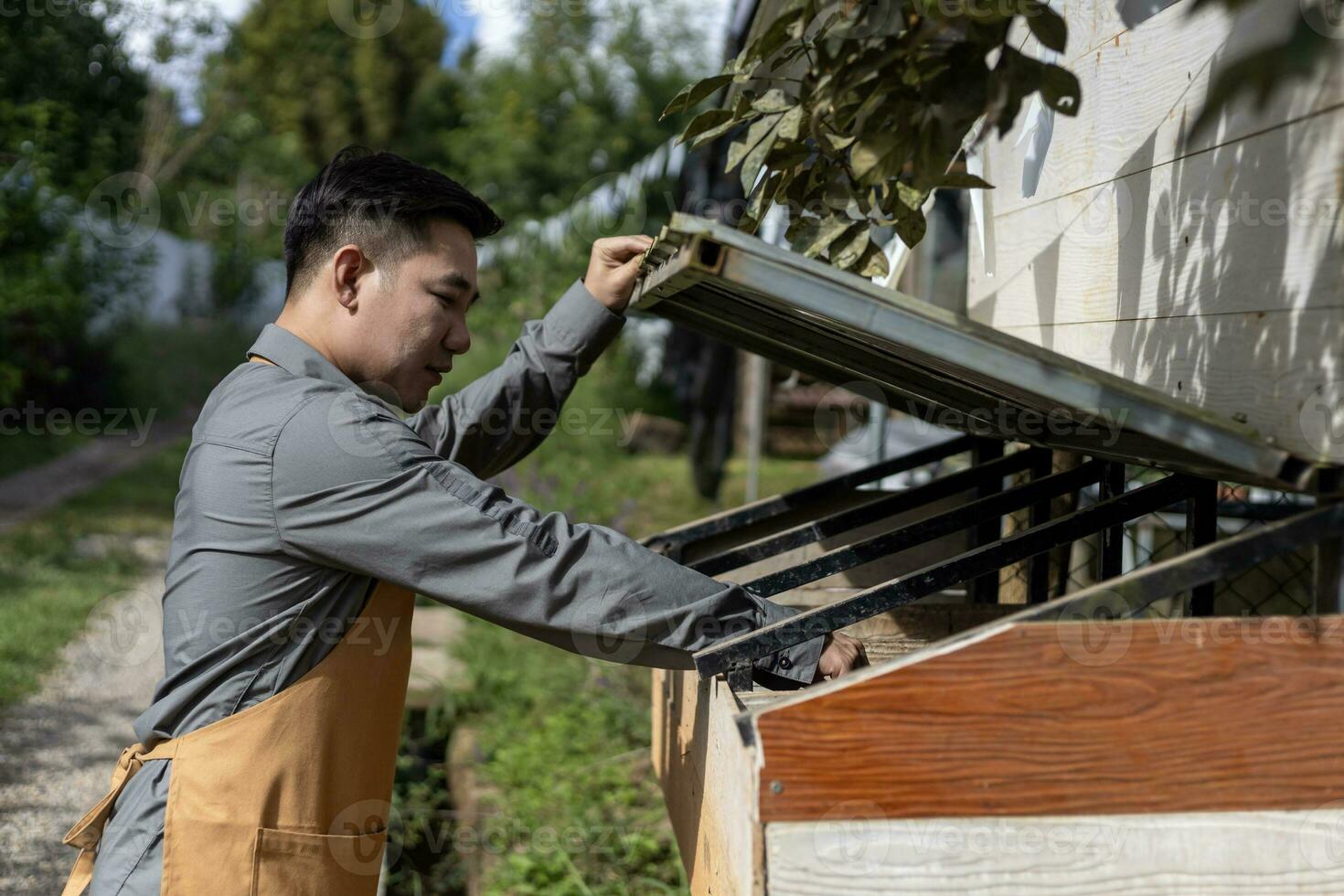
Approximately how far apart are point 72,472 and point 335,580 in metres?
10.7

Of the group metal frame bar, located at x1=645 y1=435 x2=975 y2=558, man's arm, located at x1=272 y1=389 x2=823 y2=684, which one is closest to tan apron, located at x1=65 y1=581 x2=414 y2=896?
man's arm, located at x1=272 y1=389 x2=823 y2=684

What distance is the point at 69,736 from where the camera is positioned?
4613 millimetres

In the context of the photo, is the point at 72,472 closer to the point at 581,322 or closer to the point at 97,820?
the point at 581,322

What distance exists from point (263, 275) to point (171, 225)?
165cm

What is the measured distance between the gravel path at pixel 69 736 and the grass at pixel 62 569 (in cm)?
11

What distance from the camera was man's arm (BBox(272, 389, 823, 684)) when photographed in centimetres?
145

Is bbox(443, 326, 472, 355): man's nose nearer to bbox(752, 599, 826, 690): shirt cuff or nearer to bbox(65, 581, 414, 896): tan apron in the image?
bbox(65, 581, 414, 896): tan apron

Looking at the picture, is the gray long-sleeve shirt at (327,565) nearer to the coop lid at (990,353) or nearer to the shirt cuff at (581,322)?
the coop lid at (990,353)

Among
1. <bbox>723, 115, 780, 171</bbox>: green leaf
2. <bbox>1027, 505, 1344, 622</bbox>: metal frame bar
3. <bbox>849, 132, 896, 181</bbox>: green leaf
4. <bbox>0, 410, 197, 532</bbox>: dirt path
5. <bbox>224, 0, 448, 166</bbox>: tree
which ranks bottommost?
<bbox>1027, 505, 1344, 622</bbox>: metal frame bar

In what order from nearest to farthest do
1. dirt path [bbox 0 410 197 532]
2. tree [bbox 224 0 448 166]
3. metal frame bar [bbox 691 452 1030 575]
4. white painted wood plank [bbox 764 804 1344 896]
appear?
white painted wood plank [bbox 764 804 1344 896]
metal frame bar [bbox 691 452 1030 575]
dirt path [bbox 0 410 197 532]
tree [bbox 224 0 448 166]

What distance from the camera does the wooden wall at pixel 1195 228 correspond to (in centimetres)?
131

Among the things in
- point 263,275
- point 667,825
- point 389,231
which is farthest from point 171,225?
point 389,231

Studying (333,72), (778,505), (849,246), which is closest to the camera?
(849,246)

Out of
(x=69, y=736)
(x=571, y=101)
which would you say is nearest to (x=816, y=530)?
(x=69, y=736)
